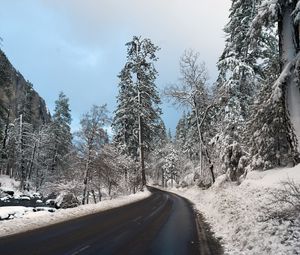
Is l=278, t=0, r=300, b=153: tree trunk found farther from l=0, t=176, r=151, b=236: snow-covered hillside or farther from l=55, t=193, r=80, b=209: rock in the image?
l=55, t=193, r=80, b=209: rock

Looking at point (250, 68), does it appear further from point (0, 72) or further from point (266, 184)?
point (0, 72)

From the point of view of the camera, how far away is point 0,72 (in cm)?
3139

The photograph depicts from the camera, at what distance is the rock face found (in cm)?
3256

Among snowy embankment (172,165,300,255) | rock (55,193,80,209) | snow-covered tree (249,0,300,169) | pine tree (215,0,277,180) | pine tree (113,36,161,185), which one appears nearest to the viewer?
snowy embankment (172,165,300,255)

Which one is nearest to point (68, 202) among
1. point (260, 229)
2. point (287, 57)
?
point (287, 57)

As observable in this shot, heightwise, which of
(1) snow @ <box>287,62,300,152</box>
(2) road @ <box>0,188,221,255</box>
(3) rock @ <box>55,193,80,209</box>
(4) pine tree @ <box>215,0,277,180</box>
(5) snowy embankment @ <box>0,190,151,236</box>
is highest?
(4) pine tree @ <box>215,0,277,180</box>

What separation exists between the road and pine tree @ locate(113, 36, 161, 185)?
102 ft

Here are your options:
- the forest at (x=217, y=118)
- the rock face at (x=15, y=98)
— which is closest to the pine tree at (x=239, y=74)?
the forest at (x=217, y=118)

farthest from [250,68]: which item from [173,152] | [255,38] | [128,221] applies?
[173,152]

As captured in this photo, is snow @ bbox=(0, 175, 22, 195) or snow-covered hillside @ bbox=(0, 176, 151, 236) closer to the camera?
snow-covered hillside @ bbox=(0, 176, 151, 236)

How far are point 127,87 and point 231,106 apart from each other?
64.0 ft

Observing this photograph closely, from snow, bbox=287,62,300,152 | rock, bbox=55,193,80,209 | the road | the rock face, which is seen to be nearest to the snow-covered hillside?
the road

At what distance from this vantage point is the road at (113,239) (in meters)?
9.70

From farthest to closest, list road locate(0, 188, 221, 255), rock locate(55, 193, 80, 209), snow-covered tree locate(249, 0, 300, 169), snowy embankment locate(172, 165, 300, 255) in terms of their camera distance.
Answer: rock locate(55, 193, 80, 209), snow-covered tree locate(249, 0, 300, 169), road locate(0, 188, 221, 255), snowy embankment locate(172, 165, 300, 255)
